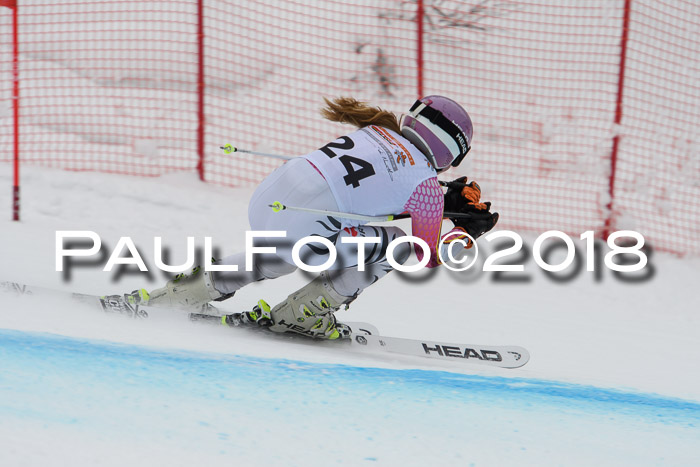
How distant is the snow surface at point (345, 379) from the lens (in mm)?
2150

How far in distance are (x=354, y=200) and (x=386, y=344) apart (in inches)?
35.6

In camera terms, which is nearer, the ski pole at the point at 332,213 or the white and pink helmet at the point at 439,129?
the ski pole at the point at 332,213

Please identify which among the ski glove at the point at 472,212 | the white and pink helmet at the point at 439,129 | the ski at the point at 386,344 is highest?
the white and pink helmet at the point at 439,129

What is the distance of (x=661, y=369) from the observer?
13.0ft

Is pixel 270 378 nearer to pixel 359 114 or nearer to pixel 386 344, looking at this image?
pixel 386 344

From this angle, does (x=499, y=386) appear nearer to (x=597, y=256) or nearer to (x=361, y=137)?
(x=361, y=137)

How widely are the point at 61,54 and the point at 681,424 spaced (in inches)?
357

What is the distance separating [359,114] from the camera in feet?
10.6

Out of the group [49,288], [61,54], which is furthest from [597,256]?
[61,54]

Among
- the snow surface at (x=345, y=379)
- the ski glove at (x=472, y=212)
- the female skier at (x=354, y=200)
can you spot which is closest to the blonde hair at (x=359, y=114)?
the female skier at (x=354, y=200)

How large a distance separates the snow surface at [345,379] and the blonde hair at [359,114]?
105 cm

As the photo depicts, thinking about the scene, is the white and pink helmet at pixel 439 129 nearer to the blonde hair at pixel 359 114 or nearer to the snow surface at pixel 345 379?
the blonde hair at pixel 359 114

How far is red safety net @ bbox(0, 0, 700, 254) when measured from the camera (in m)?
6.90

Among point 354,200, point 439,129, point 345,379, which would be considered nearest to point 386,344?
point 345,379
